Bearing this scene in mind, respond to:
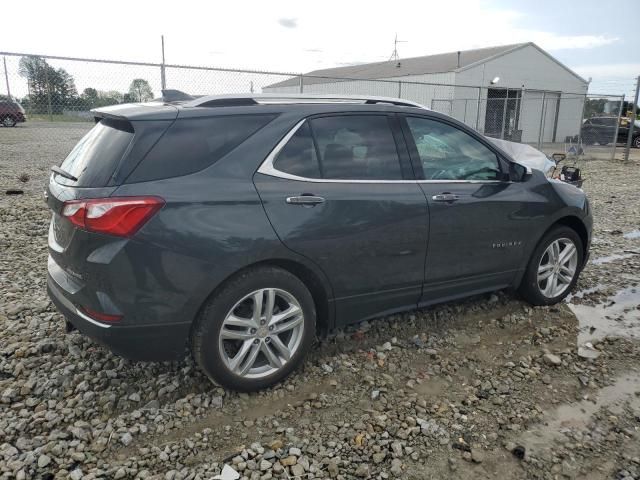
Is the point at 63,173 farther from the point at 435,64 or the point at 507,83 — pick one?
the point at 435,64

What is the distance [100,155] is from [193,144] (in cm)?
52

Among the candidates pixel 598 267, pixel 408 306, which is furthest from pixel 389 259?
pixel 598 267

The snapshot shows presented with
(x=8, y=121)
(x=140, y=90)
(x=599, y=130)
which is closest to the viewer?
(x=140, y=90)

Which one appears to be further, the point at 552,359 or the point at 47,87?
the point at 47,87

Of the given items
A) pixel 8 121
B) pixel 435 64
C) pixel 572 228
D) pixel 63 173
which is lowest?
pixel 572 228

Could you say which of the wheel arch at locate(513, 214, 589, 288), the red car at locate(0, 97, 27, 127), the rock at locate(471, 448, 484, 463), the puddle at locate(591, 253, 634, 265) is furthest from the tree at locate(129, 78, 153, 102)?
the rock at locate(471, 448, 484, 463)

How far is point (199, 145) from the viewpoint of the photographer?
2.82 meters

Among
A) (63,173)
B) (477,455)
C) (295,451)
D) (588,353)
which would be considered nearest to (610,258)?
(588,353)

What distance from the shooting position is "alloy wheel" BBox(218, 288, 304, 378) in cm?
291

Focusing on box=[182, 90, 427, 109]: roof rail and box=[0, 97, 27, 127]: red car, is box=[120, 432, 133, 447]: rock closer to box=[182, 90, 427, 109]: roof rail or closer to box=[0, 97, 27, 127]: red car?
box=[182, 90, 427, 109]: roof rail

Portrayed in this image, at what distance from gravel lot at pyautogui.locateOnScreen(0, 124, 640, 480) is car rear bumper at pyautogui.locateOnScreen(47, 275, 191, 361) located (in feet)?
1.23

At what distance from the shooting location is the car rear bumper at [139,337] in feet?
8.68

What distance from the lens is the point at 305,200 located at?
9.82ft

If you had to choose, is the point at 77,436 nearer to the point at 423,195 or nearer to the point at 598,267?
the point at 423,195
